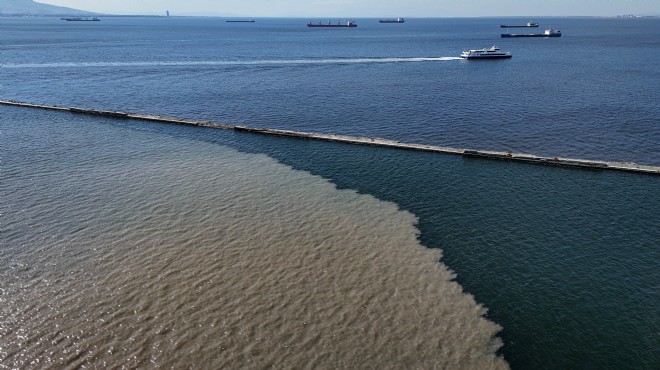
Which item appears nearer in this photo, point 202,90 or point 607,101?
point 607,101

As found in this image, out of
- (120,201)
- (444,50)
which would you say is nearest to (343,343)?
(120,201)

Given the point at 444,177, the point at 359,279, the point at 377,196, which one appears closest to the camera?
the point at 359,279

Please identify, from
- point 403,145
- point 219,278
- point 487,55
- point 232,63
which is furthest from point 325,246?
point 487,55

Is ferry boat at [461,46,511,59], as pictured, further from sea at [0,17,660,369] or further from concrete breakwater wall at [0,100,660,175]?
concrete breakwater wall at [0,100,660,175]

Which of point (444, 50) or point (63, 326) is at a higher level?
point (444, 50)

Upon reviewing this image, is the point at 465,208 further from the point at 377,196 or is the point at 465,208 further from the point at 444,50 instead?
the point at 444,50

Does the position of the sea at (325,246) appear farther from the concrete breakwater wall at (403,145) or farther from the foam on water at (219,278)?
the concrete breakwater wall at (403,145)

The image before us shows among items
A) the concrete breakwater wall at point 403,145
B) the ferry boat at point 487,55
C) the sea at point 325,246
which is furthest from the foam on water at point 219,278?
the ferry boat at point 487,55
